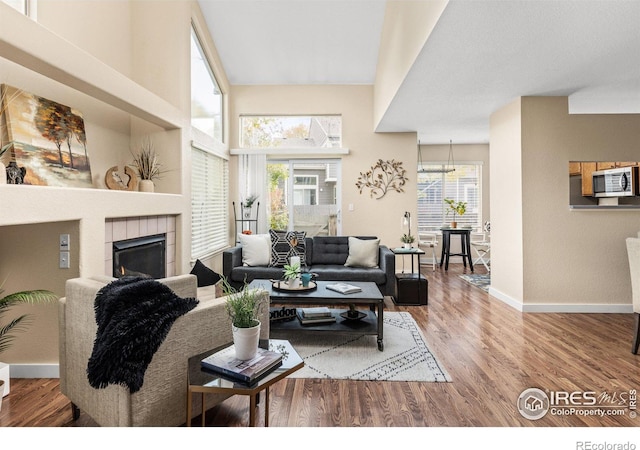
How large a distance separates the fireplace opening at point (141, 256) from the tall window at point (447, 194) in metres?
5.32

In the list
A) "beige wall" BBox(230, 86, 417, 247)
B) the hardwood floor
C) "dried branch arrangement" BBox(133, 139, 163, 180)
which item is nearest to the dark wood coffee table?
the hardwood floor

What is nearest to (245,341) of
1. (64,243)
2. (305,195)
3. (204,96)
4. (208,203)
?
(64,243)

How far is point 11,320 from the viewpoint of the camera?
231cm

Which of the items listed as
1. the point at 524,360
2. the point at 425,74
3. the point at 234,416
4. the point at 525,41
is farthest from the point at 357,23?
the point at 234,416

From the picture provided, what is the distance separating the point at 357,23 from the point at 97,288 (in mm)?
4633

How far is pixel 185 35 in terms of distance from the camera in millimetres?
3895

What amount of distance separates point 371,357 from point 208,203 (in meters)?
3.33

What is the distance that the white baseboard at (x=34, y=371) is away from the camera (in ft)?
7.71

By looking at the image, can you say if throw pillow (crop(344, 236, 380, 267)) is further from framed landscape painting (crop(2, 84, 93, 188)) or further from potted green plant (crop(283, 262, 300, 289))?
framed landscape painting (crop(2, 84, 93, 188))

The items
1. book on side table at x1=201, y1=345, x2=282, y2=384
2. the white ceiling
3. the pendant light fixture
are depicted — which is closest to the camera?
book on side table at x1=201, y1=345, x2=282, y2=384

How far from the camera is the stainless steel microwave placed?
3.82 metres

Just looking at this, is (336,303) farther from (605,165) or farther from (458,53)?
(605,165)

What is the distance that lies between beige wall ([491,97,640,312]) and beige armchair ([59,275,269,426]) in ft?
11.1

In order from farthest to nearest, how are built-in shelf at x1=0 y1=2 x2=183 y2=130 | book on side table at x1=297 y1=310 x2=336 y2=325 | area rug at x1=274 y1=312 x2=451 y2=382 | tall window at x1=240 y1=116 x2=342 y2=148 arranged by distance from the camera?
1. tall window at x1=240 y1=116 x2=342 y2=148
2. book on side table at x1=297 y1=310 x2=336 y2=325
3. area rug at x1=274 y1=312 x2=451 y2=382
4. built-in shelf at x1=0 y1=2 x2=183 y2=130
